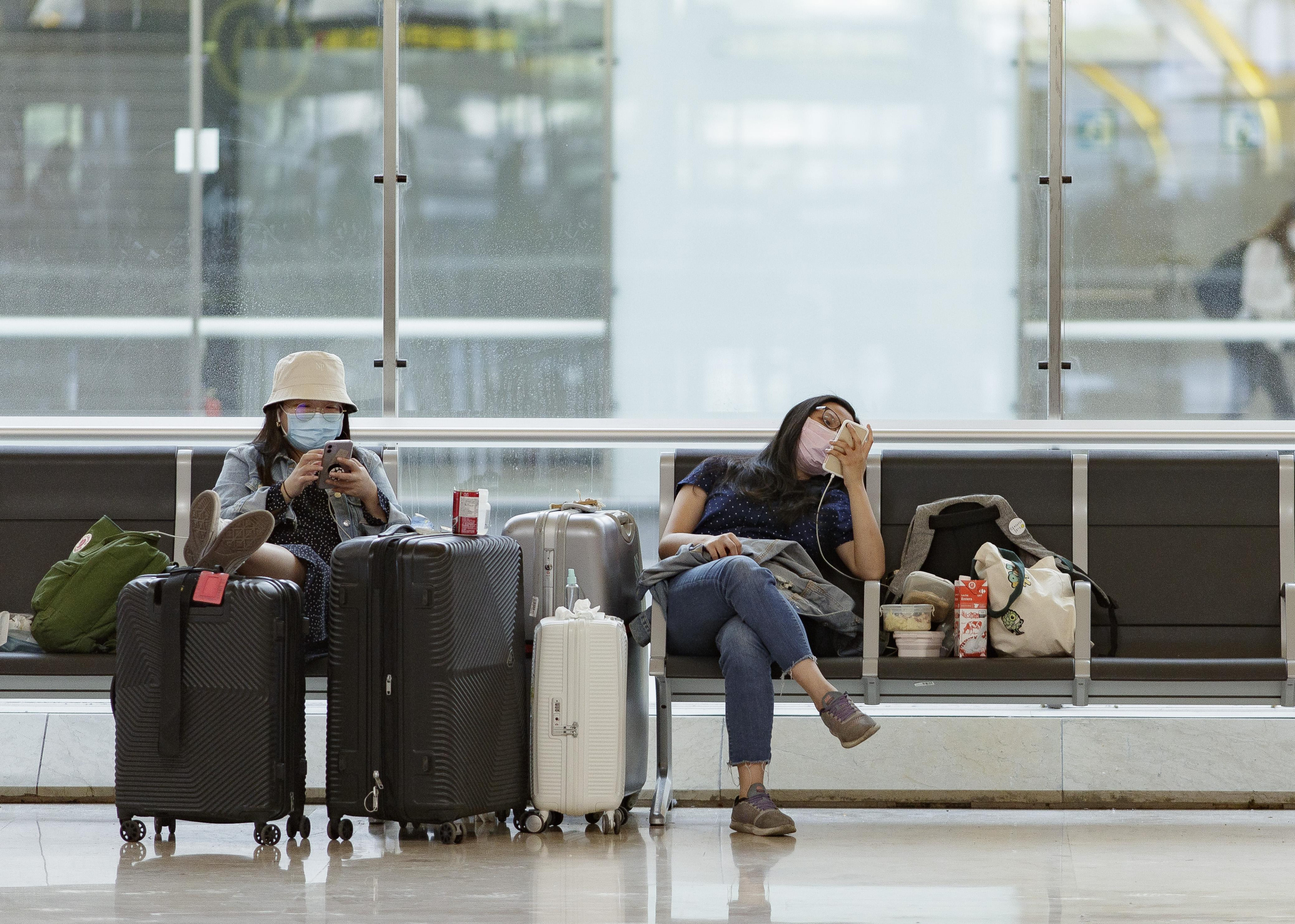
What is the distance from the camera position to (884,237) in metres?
5.00

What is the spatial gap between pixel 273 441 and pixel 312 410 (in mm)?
151

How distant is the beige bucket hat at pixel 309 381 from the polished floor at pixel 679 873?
3.95 ft

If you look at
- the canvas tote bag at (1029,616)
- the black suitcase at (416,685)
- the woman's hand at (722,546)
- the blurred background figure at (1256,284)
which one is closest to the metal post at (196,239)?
the black suitcase at (416,685)

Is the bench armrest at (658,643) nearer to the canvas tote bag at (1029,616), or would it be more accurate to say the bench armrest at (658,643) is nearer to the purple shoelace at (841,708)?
the purple shoelace at (841,708)

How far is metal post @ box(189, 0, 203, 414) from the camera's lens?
4973 mm

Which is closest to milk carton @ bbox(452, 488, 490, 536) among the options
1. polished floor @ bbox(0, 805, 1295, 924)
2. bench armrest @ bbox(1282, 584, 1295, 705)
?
polished floor @ bbox(0, 805, 1295, 924)

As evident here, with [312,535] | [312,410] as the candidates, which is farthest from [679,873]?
[312,410]

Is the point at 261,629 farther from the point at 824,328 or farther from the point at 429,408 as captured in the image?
the point at 824,328

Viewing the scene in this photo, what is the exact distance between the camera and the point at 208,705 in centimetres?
346

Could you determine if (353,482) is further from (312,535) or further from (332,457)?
(312,535)

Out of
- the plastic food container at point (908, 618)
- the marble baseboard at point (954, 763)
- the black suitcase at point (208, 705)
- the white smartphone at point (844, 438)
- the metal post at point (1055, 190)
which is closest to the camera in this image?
the black suitcase at point (208, 705)

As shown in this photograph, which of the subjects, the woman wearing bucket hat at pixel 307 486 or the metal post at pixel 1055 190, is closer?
the woman wearing bucket hat at pixel 307 486

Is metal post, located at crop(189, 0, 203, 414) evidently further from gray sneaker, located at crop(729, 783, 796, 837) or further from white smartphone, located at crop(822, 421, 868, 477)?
gray sneaker, located at crop(729, 783, 796, 837)

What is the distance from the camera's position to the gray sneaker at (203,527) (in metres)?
3.62
